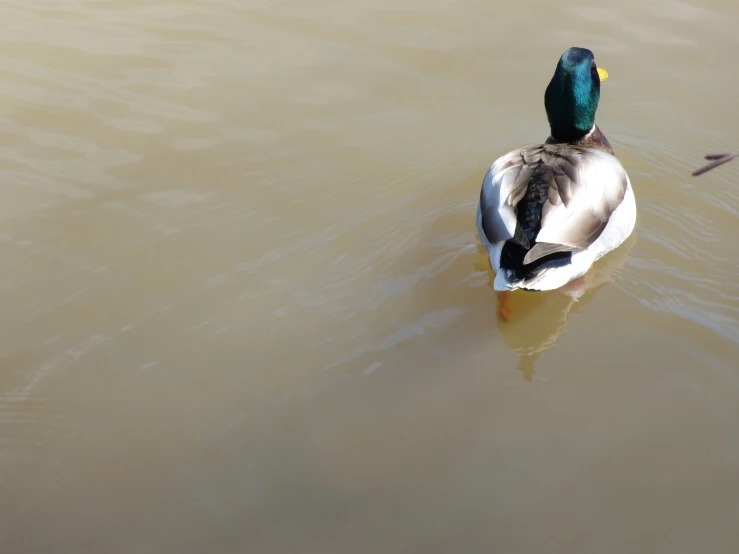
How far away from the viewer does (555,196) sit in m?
3.89

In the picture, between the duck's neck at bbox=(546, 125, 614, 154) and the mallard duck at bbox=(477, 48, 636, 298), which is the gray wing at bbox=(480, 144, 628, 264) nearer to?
the mallard duck at bbox=(477, 48, 636, 298)

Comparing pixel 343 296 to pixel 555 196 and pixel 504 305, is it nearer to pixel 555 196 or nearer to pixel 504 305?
pixel 504 305

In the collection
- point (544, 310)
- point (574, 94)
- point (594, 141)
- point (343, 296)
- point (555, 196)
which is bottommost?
point (544, 310)

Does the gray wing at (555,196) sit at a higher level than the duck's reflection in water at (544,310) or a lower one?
higher

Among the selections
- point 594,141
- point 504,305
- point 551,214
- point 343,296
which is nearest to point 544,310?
point 504,305

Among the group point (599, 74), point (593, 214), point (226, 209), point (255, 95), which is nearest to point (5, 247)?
point (226, 209)

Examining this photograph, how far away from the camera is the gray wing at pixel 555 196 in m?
3.80

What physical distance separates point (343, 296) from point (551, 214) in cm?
104

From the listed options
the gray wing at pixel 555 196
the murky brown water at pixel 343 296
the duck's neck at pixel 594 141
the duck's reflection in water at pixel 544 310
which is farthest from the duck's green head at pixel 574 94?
the duck's reflection in water at pixel 544 310

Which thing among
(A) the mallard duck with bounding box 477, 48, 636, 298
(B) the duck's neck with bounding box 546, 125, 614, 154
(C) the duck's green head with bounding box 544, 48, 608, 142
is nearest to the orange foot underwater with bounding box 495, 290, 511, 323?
(A) the mallard duck with bounding box 477, 48, 636, 298

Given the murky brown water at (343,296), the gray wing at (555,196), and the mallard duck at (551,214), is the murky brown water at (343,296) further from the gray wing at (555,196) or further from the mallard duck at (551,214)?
the gray wing at (555,196)

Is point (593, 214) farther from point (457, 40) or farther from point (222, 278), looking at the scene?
point (457, 40)

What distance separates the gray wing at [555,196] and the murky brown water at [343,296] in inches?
12.9

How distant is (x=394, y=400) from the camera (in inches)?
133
